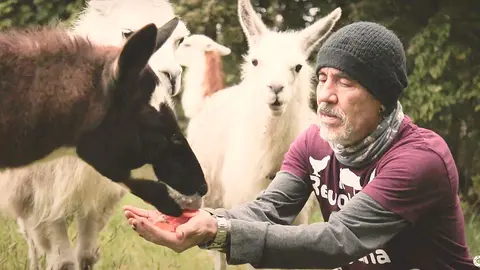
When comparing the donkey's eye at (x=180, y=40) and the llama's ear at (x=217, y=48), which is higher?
the donkey's eye at (x=180, y=40)

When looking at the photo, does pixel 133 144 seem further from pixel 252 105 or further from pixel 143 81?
pixel 252 105

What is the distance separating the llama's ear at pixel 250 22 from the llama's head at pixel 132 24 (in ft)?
0.85

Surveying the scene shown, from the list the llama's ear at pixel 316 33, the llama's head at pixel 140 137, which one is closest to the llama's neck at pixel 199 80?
the llama's ear at pixel 316 33

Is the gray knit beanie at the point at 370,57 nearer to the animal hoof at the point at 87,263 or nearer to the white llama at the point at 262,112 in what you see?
the white llama at the point at 262,112

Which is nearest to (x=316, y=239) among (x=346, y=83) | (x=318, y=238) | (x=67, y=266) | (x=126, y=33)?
(x=318, y=238)

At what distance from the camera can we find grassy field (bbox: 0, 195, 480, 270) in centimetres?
266

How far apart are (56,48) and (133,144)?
1.03 feet

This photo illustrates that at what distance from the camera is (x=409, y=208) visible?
158cm

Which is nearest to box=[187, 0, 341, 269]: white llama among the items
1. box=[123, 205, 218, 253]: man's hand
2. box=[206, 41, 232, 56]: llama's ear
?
box=[206, 41, 232, 56]: llama's ear

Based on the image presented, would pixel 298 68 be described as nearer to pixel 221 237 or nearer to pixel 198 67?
pixel 198 67

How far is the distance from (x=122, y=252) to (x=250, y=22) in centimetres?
104

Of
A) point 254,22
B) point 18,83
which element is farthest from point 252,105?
point 18,83

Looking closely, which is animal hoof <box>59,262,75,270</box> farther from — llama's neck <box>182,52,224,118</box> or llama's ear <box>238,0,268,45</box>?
llama's ear <box>238,0,268,45</box>

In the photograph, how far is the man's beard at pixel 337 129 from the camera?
1656 millimetres
